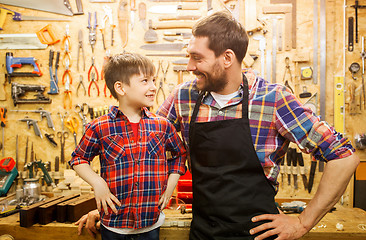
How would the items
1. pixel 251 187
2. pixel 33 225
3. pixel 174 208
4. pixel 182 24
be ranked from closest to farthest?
pixel 251 187, pixel 33 225, pixel 174 208, pixel 182 24

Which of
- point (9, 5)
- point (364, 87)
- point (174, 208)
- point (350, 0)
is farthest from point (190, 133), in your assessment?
point (9, 5)

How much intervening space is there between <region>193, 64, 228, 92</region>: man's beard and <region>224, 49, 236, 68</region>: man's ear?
1.7 inches

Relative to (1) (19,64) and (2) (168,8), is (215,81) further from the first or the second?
(1) (19,64)

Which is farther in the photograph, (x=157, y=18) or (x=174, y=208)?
(x=157, y=18)

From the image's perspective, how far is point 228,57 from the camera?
1.41 meters

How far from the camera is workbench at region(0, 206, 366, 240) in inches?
82.4

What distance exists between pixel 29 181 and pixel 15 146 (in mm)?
587

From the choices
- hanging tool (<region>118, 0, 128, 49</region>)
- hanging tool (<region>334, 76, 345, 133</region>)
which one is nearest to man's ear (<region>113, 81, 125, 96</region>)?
hanging tool (<region>118, 0, 128, 49</region>)

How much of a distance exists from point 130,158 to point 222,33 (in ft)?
2.44

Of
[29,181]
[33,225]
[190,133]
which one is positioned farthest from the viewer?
[29,181]

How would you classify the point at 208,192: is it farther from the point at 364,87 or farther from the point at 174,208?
the point at 364,87

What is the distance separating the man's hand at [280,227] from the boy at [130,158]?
18.7 inches

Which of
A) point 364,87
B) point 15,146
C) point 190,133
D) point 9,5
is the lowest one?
point 15,146

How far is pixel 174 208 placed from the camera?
8.05ft
